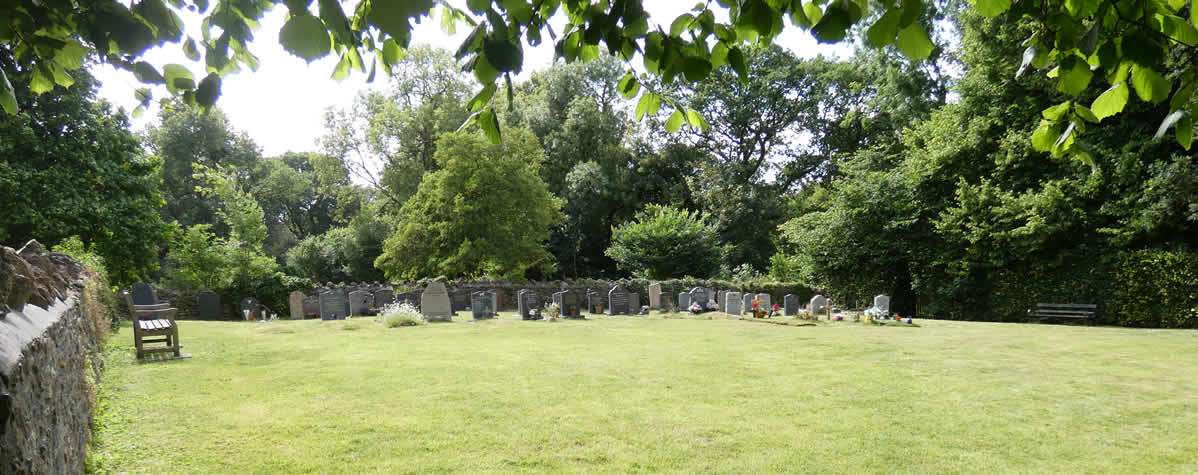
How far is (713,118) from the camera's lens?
37469 millimetres

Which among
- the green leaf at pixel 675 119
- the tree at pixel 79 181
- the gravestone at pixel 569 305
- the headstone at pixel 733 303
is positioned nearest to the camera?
the green leaf at pixel 675 119

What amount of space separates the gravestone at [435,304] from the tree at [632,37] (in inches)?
610

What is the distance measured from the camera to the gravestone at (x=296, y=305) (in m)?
21.3

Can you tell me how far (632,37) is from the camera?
2549mm

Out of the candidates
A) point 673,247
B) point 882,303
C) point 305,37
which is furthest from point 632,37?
point 673,247

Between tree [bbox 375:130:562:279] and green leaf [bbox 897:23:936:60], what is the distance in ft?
84.3

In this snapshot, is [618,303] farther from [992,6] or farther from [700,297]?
[992,6]

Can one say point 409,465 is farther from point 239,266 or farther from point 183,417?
point 239,266

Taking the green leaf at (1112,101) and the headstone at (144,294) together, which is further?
the headstone at (144,294)

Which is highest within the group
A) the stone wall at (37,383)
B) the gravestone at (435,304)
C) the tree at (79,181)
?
the tree at (79,181)

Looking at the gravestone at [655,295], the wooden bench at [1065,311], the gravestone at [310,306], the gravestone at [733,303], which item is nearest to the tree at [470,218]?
the gravestone at [310,306]

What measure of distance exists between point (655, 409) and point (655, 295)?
17805 millimetres

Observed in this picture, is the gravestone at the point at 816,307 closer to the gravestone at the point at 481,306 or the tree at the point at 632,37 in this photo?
the gravestone at the point at 481,306

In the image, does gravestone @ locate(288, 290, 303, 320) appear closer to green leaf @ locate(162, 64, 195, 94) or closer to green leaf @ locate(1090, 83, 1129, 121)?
green leaf @ locate(162, 64, 195, 94)
